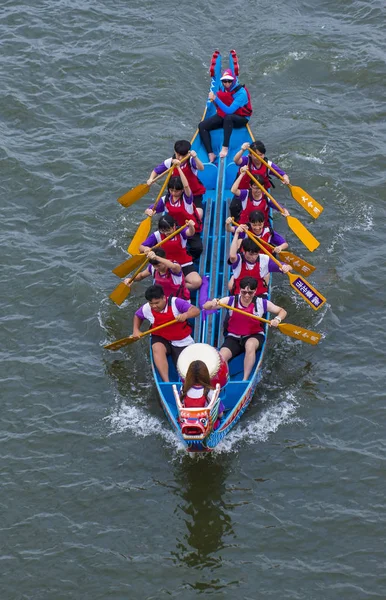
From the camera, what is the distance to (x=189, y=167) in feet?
51.2

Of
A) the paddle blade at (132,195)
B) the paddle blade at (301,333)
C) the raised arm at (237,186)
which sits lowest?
the paddle blade at (301,333)

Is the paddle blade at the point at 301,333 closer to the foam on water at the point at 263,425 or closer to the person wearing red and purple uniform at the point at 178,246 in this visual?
the foam on water at the point at 263,425

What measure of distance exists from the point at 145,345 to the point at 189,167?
3.46 metres

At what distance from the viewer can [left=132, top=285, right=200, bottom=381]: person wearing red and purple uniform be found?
42.0 feet

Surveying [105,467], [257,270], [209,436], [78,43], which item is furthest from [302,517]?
[78,43]

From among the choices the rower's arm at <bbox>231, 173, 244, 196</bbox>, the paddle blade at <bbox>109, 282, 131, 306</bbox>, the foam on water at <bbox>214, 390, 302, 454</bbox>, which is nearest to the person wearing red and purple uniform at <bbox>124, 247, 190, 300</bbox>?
the paddle blade at <bbox>109, 282, 131, 306</bbox>

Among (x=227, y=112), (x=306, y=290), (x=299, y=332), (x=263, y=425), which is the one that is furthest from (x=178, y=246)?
(x=227, y=112)

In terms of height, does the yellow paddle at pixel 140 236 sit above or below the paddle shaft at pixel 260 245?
below

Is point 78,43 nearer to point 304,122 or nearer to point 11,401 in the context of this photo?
point 304,122

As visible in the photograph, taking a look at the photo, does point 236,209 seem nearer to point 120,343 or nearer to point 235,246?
point 235,246

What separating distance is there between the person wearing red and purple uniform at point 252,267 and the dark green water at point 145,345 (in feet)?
4.14

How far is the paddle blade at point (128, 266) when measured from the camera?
1455 centimetres

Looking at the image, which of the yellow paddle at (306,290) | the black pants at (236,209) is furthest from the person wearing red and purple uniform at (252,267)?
the black pants at (236,209)

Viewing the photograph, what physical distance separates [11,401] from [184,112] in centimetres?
950
